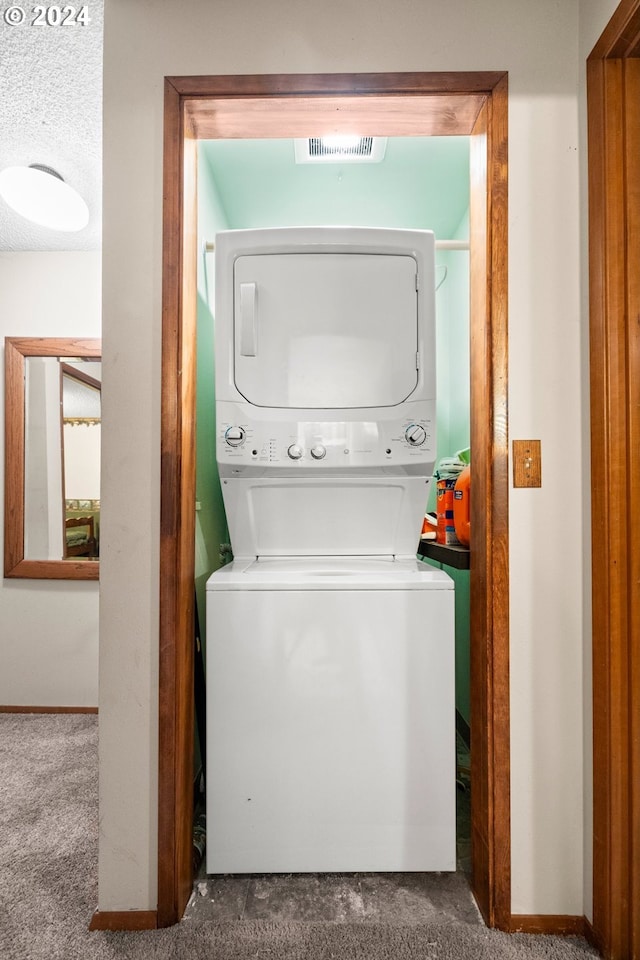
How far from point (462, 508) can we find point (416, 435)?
318mm

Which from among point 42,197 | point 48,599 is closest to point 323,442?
point 42,197

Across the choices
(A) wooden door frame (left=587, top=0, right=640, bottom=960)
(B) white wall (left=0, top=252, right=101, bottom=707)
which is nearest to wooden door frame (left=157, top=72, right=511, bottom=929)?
(A) wooden door frame (left=587, top=0, right=640, bottom=960)

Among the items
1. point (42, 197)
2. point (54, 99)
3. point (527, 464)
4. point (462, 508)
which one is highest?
point (54, 99)

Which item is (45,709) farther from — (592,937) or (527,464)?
(527,464)

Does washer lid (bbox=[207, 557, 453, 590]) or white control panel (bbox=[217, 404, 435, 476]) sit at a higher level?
white control panel (bbox=[217, 404, 435, 476])

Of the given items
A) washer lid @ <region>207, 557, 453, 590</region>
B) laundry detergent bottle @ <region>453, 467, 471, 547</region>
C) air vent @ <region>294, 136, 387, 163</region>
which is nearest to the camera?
washer lid @ <region>207, 557, 453, 590</region>

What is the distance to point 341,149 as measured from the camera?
195cm

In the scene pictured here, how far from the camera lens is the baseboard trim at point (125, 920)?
4.41 ft

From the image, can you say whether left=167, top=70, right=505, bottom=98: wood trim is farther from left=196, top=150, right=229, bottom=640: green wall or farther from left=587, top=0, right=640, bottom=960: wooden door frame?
left=196, top=150, right=229, bottom=640: green wall

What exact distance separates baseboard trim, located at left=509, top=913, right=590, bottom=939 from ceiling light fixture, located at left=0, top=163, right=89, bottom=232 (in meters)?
2.89

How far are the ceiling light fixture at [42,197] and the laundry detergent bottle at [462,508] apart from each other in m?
1.96

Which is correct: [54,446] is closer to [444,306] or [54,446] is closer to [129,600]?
[129,600]

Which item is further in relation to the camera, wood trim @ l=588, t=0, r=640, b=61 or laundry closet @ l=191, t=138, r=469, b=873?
laundry closet @ l=191, t=138, r=469, b=873

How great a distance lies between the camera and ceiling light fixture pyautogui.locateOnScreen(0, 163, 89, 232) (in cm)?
206
